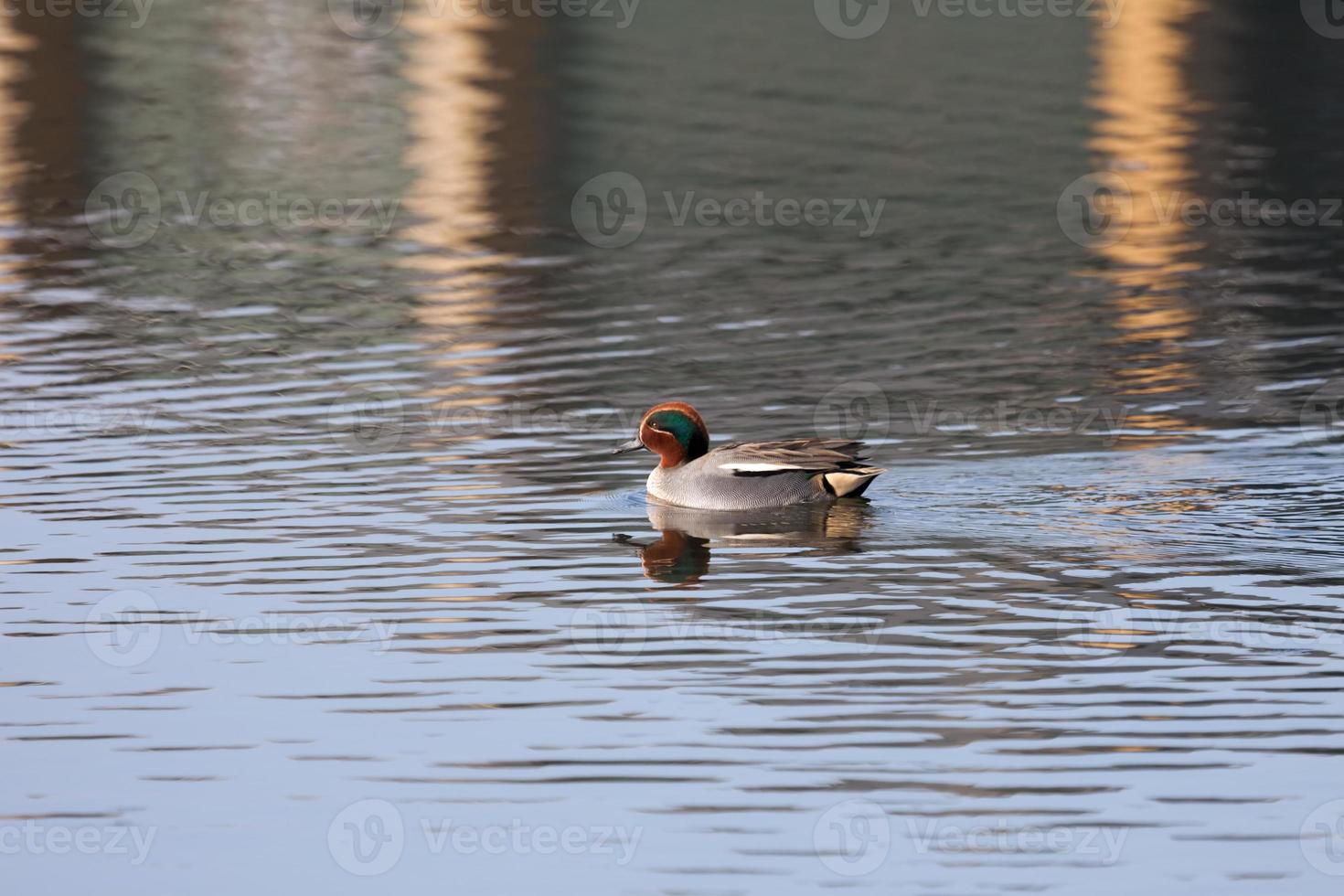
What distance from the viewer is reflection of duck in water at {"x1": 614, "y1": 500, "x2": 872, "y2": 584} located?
14.2 m

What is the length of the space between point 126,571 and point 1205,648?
673cm

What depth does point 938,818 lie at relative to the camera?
30.9 feet

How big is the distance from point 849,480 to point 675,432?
150 cm

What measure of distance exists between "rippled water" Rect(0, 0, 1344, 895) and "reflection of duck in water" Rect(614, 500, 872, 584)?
0.06 meters

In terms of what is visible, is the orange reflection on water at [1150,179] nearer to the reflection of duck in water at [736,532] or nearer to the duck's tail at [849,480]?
the duck's tail at [849,480]

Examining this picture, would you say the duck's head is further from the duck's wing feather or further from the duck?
the duck's wing feather

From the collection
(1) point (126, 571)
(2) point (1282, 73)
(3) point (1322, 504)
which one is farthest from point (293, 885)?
(2) point (1282, 73)

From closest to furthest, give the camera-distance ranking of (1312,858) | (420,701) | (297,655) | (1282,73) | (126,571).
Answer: (1312,858) < (420,701) < (297,655) < (126,571) < (1282,73)

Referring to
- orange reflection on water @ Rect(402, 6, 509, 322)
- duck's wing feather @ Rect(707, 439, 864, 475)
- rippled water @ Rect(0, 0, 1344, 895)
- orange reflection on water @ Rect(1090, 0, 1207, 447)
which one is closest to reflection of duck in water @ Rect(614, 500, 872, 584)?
rippled water @ Rect(0, 0, 1344, 895)

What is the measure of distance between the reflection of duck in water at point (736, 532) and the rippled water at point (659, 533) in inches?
2.3

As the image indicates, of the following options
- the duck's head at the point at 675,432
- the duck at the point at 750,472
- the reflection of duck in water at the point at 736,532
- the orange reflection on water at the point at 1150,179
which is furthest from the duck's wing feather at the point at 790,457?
the orange reflection on water at the point at 1150,179

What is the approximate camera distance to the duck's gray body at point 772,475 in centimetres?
1520

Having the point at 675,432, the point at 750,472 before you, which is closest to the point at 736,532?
the point at 750,472

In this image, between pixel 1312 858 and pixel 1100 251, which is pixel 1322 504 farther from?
pixel 1100 251
